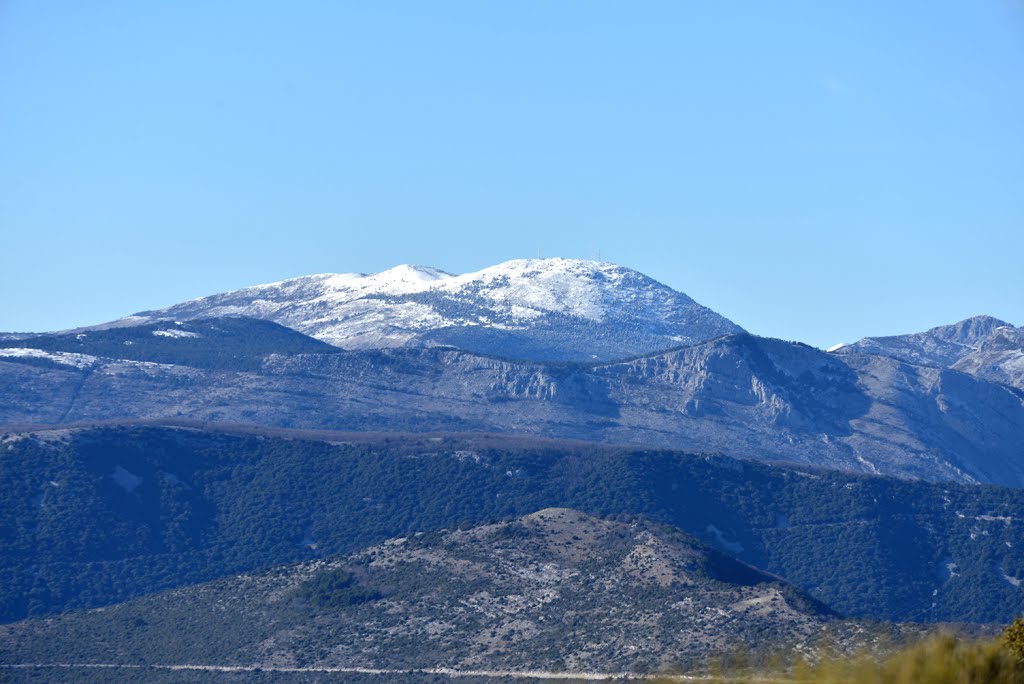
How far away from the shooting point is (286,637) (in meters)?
130

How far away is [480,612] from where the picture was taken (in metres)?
130

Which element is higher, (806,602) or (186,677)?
(806,602)

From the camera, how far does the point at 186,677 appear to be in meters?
120

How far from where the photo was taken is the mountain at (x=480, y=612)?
117m

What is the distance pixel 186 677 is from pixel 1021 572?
362 ft

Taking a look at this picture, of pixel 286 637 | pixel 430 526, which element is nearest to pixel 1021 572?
pixel 430 526

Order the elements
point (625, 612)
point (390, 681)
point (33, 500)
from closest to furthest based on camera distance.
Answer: point (390, 681)
point (625, 612)
point (33, 500)

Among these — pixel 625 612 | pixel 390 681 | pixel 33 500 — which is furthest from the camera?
pixel 33 500

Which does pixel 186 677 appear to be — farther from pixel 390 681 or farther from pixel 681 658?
pixel 681 658

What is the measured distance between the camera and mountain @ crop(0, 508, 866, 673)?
383 feet

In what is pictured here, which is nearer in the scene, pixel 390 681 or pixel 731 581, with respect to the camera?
pixel 390 681

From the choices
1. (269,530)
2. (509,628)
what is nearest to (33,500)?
(269,530)

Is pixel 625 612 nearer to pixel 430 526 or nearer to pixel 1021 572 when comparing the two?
pixel 430 526

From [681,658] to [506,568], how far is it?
34627 mm
